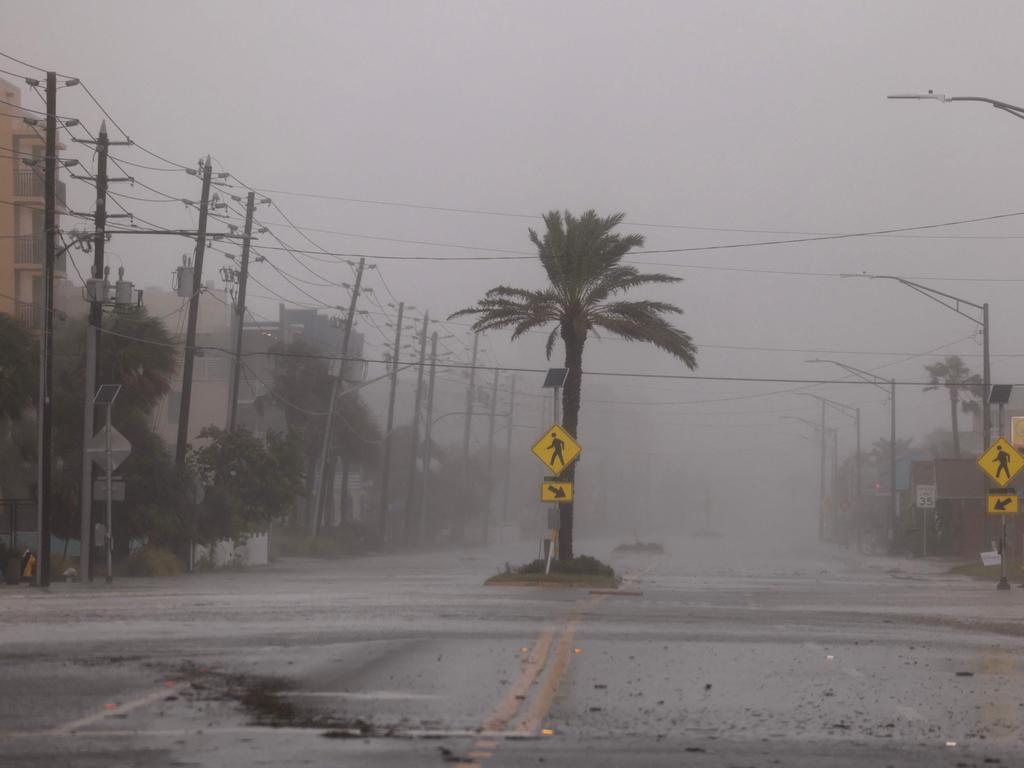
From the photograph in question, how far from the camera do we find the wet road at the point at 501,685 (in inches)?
384

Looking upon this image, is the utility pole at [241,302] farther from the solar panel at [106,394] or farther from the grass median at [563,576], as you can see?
the grass median at [563,576]

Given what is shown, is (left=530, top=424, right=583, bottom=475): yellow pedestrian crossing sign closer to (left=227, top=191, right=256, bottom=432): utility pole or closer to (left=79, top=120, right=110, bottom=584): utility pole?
(left=79, top=120, right=110, bottom=584): utility pole

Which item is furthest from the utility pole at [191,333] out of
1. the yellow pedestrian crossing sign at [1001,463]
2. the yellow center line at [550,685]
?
the yellow center line at [550,685]

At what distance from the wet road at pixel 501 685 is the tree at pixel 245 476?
90.8ft

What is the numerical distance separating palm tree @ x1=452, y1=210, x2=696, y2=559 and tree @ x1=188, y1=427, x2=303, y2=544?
16.5 metres

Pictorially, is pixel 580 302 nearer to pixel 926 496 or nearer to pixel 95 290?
pixel 95 290

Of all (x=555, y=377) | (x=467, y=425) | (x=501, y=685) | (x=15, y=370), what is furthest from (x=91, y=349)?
(x=467, y=425)

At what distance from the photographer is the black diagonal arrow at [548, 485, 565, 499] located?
116 feet

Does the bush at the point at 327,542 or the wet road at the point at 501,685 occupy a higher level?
the wet road at the point at 501,685

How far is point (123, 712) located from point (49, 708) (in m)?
0.69

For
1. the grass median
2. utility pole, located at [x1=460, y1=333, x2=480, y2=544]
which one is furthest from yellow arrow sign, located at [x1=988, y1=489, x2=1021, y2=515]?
utility pole, located at [x1=460, y1=333, x2=480, y2=544]

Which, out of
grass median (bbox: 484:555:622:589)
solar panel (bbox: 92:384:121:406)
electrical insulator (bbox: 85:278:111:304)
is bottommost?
grass median (bbox: 484:555:622:589)

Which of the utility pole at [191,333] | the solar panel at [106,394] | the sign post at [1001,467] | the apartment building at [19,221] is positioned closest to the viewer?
the sign post at [1001,467]

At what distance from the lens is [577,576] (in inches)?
1358
